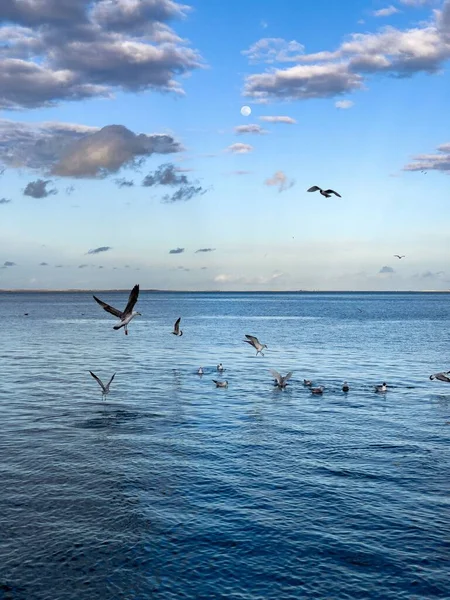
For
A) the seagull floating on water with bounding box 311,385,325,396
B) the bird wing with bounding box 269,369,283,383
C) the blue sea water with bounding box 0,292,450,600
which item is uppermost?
the bird wing with bounding box 269,369,283,383

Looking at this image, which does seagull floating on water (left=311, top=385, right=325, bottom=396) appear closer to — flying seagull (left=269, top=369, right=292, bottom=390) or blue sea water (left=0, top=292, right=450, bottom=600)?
blue sea water (left=0, top=292, right=450, bottom=600)

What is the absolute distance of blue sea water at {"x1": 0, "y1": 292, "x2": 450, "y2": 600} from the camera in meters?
18.2

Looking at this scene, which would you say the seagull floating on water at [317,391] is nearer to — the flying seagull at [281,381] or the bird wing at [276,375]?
the flying seagull at [281,381]

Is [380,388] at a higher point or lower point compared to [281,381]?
lower

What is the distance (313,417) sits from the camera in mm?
A: 38000

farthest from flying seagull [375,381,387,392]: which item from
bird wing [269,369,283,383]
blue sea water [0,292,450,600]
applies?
bird wing [269,369,283,383]

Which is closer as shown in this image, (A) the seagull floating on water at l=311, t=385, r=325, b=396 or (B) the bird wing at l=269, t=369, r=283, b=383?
(B) the bird wing at l=269, t=369, r=283, b=383

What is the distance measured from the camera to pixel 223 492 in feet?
80.6

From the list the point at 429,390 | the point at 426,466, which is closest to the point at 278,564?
the point at 426,466

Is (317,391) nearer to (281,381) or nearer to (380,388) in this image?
(281,381)

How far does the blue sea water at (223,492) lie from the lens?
1820 cm

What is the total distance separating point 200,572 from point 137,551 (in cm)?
254

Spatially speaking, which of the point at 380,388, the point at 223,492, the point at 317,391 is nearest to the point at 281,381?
the point at 317,391

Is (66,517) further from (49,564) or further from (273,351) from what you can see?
(273,351)
